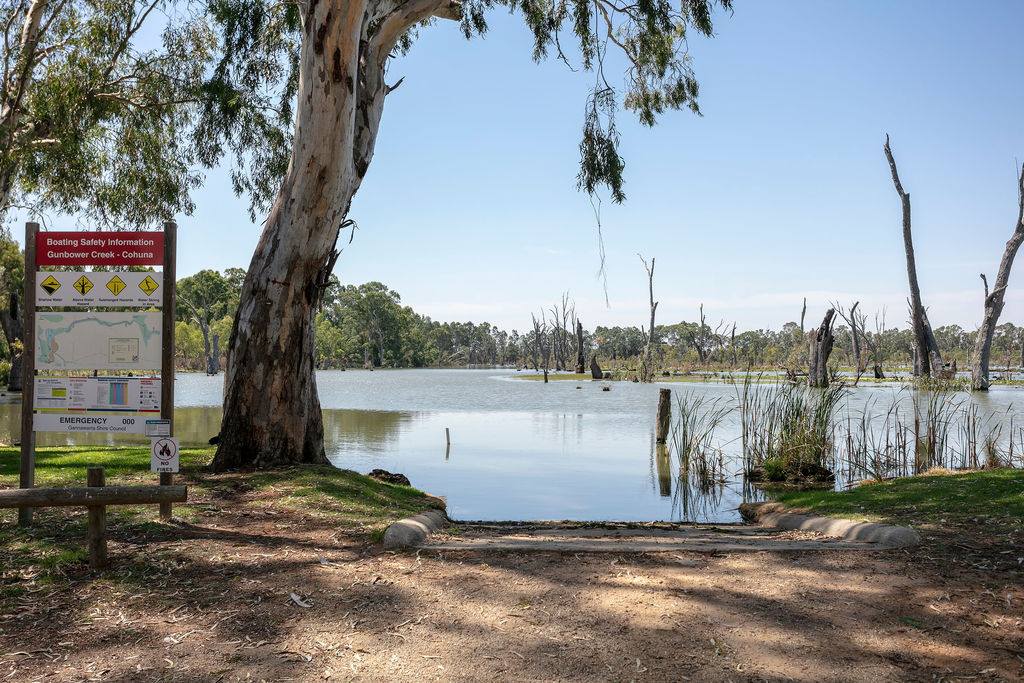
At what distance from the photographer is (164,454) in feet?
15.9

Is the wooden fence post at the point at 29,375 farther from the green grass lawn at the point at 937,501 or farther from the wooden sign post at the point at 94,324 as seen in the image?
the green grass lawn at the point at 937,501

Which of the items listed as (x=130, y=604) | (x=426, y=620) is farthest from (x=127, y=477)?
(x=426, y=620)

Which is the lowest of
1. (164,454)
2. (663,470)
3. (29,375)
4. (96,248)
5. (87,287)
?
(663,470)

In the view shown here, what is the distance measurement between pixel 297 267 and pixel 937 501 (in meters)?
5.94

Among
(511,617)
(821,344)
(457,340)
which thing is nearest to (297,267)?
(511,617)

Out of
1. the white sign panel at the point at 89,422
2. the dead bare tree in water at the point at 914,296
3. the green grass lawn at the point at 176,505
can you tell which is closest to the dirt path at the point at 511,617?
the green grass lawn at the point at 176,505

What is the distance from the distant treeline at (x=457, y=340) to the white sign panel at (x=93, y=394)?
44.7m

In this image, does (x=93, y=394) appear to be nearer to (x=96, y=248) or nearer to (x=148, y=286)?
(x=148, y=286)

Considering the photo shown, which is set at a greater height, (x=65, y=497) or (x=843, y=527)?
(x=65, y=497)

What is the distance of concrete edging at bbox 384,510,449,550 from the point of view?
4566mm

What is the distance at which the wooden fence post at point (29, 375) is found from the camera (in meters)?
4.76

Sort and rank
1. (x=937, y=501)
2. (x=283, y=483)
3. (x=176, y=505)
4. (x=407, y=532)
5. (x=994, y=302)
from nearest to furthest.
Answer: (x=407, y=532), (x=176, y=505), (x=937, y=501), (x=283, y=483), (x=994, y=302)

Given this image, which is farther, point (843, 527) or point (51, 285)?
point (843, 527)

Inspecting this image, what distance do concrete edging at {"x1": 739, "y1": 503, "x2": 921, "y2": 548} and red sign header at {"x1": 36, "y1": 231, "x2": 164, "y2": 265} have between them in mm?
4813
